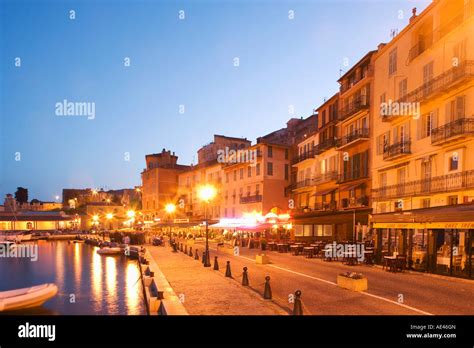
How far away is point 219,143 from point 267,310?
56.5 m

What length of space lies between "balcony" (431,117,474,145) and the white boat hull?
75.6 ft

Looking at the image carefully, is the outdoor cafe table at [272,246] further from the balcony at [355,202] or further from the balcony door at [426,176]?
the balcony door at [426,176]

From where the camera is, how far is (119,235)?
5581 centimetres

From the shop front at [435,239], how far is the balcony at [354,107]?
14.0 meters

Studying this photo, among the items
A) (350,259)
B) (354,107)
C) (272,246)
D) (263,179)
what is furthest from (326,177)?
(350,259)

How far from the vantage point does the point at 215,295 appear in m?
12.7

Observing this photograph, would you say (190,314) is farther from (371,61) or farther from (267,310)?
(371,61)

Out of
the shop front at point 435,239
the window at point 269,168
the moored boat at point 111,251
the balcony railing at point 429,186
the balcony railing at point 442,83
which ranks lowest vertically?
the moored boat at point 111,251

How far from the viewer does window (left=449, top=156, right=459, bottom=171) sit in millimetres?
20891

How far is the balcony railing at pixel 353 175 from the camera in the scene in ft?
106

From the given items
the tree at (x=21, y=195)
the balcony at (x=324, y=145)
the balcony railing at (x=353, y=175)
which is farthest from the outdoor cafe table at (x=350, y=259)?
the tree at (x=21, y=195)

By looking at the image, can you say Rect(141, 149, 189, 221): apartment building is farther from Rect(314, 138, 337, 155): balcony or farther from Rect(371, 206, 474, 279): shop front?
Rect(371, 206, 474, 279): shop front

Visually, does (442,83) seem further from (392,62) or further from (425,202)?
(425,202)

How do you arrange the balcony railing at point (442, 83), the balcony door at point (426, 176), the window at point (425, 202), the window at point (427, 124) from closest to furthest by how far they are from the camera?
the balcony railing at point (442, 83), the balcony door at point (426, 176), the window at point (427, 124), the window at point (425, 202)
